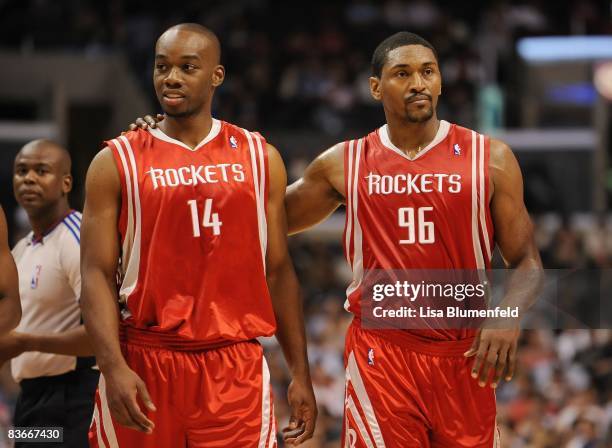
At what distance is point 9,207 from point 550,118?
6.63 m

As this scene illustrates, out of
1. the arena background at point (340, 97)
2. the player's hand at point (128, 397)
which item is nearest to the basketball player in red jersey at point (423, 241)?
the player's hand at point (128, 397)

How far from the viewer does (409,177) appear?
4629 mm

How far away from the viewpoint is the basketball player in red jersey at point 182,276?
4.16 m

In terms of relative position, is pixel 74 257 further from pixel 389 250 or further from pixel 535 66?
pixel 535 66

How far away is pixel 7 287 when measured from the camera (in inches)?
169

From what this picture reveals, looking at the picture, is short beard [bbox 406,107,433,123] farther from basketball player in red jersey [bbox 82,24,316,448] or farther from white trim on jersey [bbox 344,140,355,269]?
basketball player in red jersey [bbox 82,24,316,448]

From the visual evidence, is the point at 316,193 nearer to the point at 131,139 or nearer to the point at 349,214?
the point at 349,214

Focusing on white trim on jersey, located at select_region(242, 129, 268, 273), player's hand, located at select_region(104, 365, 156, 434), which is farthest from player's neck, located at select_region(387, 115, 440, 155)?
player's hand, located at select_region(104, 365, 156, 434)

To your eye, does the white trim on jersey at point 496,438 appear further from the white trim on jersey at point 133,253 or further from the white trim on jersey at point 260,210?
the white trim on jersey at point 133,253

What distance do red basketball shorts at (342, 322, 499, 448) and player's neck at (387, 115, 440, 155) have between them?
Result: 0.86 m

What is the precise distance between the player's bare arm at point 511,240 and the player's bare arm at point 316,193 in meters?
0.70

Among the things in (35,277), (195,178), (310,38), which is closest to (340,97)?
(310,38)

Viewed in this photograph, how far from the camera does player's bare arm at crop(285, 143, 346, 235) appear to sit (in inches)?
190

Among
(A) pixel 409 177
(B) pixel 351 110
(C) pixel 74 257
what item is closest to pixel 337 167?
(A) pixel 409 177
